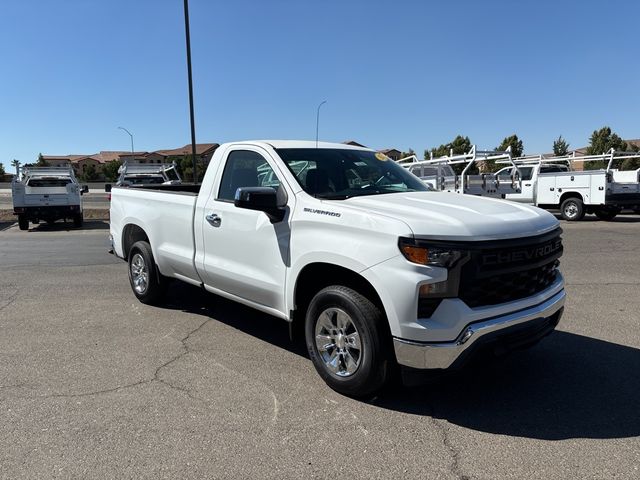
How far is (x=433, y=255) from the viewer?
3.14 metres

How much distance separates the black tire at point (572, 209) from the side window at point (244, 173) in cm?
1558

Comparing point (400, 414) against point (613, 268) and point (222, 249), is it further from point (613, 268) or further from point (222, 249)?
point (613, 268)

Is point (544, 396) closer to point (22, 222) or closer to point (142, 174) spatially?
point (142, 174)

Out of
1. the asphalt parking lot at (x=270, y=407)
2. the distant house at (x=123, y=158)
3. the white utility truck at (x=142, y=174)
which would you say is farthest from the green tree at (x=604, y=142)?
the distant house at (x=123, y=158)

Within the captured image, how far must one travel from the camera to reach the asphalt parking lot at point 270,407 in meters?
2.88

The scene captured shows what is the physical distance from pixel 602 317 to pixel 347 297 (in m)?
3.61

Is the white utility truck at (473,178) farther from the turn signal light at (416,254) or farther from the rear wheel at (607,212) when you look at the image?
the turn signal light at (416,254)

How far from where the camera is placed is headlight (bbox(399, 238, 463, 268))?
3141 millimetres

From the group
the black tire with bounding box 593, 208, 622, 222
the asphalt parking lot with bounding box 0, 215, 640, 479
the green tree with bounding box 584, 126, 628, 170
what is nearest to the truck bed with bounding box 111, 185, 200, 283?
the asphalt parking lot with bounding box 0, 215, 640, 479

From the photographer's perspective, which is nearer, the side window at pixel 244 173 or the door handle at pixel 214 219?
the side window at pixel 244 173

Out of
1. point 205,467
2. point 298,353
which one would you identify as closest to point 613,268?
point 298,353

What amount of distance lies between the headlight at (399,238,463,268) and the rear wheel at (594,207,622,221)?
16220mm

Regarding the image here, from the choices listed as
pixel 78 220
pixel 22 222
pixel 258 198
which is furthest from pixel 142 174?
pixel 258 198

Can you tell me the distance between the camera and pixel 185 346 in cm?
484
